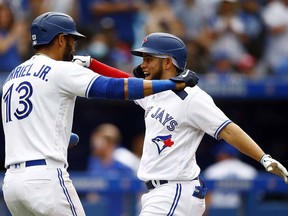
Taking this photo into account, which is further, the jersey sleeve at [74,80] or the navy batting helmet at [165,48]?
the navy batting helmet at [165,48]

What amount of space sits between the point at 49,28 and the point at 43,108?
22.2 inches

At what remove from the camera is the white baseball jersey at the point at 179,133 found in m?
6.44

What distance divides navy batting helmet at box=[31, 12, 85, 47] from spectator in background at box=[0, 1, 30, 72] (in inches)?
212

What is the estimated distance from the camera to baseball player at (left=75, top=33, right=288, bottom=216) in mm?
6414

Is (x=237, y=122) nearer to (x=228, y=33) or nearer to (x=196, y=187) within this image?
(x=228, y=33)

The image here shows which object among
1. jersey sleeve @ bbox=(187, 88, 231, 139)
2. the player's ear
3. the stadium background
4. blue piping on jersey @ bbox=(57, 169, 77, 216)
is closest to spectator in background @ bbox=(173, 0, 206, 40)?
the stadium background

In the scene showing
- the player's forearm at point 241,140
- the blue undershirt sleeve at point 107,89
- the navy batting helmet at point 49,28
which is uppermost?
the navy batting helmet at point 49,28

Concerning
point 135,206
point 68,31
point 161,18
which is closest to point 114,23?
point 161,18

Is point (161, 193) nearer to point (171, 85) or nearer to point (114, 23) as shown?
point (171, 85)

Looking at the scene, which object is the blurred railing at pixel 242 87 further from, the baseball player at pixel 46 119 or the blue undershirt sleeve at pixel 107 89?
the blue undershirt sleeve at pixel 107 89

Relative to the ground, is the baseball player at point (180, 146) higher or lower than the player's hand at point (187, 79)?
lower

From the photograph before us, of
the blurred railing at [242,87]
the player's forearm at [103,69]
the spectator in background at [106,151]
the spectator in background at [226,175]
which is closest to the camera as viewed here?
the player's forearm at [103,69]

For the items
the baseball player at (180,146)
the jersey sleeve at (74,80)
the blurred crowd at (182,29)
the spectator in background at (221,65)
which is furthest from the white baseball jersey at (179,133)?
the spectator in background at (221,65)

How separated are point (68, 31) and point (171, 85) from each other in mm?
836
